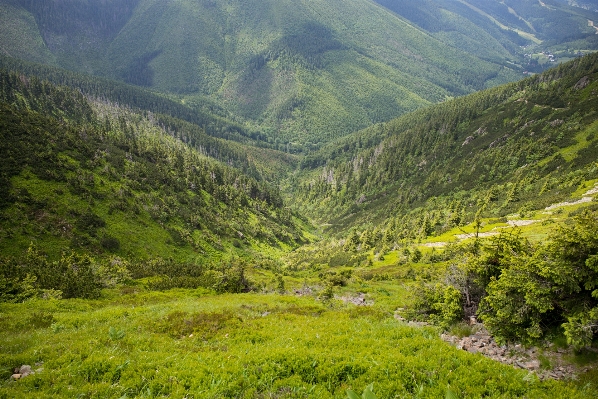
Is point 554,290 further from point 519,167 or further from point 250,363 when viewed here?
point 519,167

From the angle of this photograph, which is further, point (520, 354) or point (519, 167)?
point (519, 167)

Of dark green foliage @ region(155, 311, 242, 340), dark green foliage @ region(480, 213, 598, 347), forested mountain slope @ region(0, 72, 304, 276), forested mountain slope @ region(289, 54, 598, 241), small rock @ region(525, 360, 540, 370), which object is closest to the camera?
dark green foliage @ region(480, 213, 598, 347)

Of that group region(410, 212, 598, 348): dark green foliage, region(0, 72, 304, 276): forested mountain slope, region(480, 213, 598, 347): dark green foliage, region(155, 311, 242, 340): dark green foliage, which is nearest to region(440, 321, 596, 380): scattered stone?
region(410, 212, 598, 348): dark green foliage

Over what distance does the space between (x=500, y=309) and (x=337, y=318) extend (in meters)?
11.2

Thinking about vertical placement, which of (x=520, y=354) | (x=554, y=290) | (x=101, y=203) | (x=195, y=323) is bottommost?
(x=101, y=203)

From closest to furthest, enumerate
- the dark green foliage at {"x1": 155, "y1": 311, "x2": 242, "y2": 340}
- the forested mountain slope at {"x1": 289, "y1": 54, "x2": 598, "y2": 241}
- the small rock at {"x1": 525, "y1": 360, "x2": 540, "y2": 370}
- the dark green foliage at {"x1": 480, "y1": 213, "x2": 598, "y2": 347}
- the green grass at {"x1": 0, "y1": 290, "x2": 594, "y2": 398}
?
the green grass at {"x1": 0, "y1": 290, "x2": 594, "y2": 398}, the dark green foliage at {"x1": 480, "y1": 213, "x2": 598, "y2": 347}, the small rock at {"x1": 525, "y1": 360, "x2": 540, "y2": 370}, the dark green foliage at {"x1": 155, "y1": 311, "x2": 242, "y2": 340}, the forested mountain slope at {"x1": 289, "y1": 54, "x2": 598, "y2": 241}

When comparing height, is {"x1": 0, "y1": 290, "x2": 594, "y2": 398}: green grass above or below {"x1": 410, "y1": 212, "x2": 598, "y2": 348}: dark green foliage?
below

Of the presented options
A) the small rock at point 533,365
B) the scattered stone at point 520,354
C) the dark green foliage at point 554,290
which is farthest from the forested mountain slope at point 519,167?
the small rock at point 533,365

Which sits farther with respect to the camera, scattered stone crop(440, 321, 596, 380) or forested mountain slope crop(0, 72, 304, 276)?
forested mountain slope crop(0, 72, 304, 276)

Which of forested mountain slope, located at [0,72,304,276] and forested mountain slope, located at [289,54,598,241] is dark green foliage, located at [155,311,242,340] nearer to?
forested mountain slope, located at [0,72,304,276]

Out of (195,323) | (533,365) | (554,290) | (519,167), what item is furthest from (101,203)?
(519,167)

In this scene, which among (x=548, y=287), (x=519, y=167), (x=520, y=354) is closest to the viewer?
(x=548, y=287)

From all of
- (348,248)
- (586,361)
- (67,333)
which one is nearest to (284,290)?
(67,333)

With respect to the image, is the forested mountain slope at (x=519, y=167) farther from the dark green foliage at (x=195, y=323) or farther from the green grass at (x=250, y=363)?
the green grass at (x=250, y=363)
